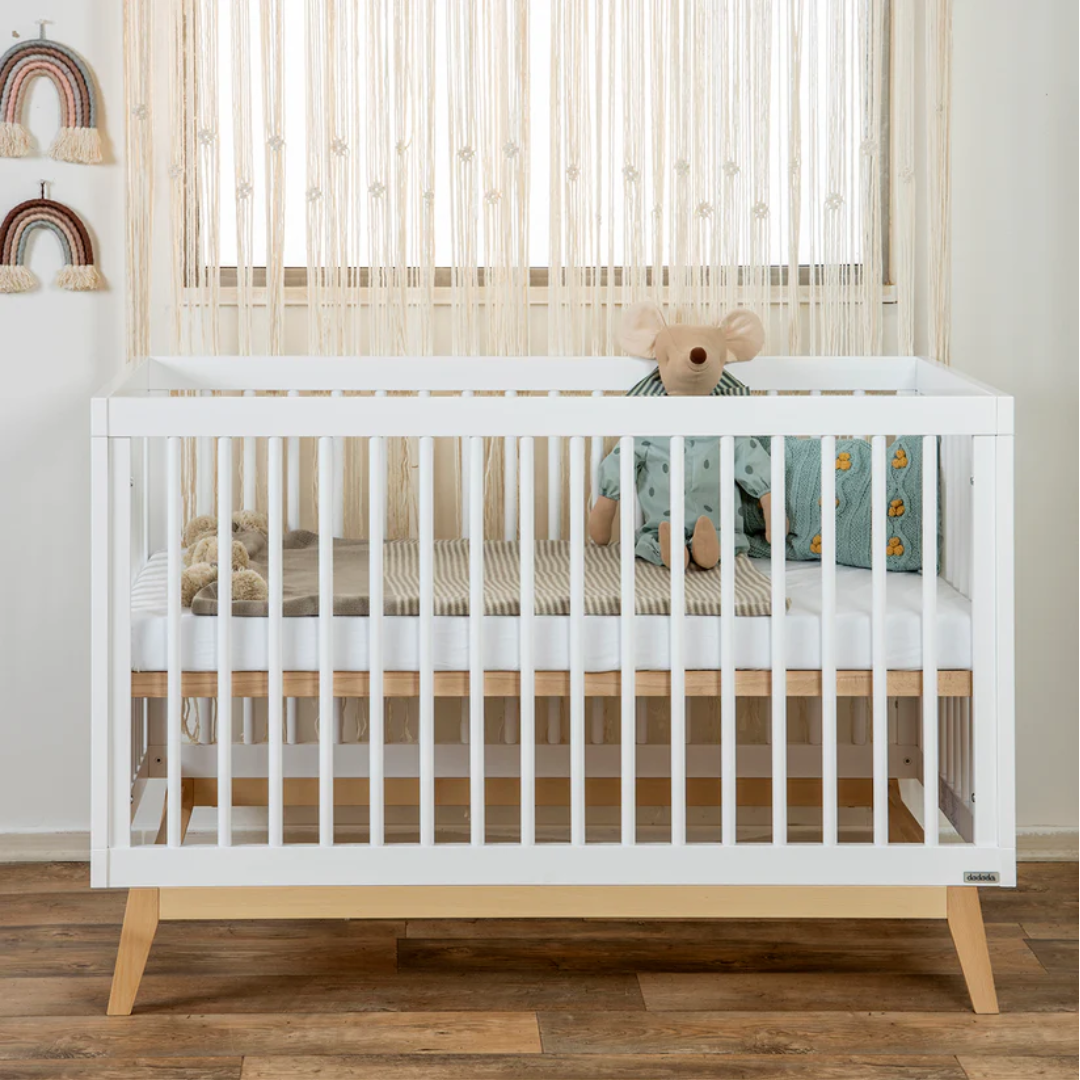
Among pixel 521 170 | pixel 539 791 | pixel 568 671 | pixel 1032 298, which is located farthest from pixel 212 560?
pixel 1032 298

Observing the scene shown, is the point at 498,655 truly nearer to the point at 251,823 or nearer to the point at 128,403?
the point at 128,403

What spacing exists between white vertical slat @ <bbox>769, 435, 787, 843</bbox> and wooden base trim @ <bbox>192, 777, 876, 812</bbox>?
0.46m

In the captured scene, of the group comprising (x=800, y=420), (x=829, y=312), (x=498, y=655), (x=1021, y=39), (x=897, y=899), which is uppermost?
(x=1021, y=39)

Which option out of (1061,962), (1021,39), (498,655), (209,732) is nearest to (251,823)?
(209,732)

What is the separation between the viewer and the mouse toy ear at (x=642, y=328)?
7.07 ft

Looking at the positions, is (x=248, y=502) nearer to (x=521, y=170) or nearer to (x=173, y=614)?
(x=173, y=614)

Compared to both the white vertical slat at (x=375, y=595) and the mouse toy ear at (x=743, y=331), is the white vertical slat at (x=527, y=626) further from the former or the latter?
the mouse toy ear at (x=743, y=331)

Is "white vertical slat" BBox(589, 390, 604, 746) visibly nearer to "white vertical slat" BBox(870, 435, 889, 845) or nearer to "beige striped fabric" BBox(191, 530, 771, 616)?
"beige striped fabric" BBox(191, 530, 771, 616)

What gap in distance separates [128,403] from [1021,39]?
1.67 m

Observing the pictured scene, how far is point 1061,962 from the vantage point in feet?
6.38

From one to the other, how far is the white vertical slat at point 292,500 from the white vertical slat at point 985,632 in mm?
1011

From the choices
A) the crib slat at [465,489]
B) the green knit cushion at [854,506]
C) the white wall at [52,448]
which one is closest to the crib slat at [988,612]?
the green knit cushion at [854,506]

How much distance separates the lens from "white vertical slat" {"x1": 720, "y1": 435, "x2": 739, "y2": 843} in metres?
1.68

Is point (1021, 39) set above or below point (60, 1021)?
above
